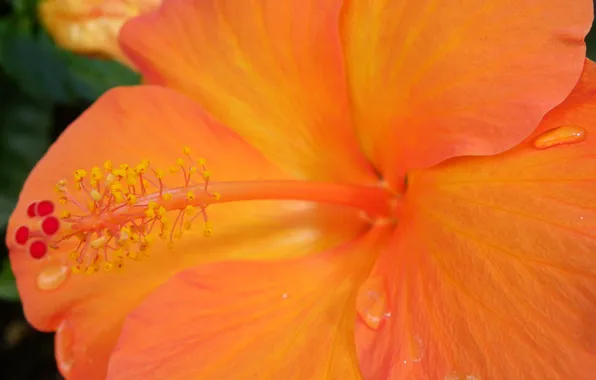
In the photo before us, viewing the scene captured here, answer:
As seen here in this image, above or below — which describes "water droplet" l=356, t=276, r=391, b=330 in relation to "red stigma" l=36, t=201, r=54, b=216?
below

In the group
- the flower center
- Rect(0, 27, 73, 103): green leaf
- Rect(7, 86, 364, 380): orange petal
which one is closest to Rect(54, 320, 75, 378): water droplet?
Rect(7, 86, 364, 380): orange petal

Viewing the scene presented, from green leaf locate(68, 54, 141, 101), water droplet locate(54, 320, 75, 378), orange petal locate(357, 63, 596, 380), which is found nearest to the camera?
orange petal locate(357, 63, 596, 380)

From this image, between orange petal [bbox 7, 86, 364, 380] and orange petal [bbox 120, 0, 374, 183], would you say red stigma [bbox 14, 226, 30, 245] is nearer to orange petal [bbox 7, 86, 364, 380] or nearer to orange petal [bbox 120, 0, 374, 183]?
orange petal [bbox 7, 86, 364, 380]

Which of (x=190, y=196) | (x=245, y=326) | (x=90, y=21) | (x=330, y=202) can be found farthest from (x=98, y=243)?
(x=90, y=21)

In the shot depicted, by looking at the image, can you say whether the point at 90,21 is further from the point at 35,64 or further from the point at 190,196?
the point at 190,196

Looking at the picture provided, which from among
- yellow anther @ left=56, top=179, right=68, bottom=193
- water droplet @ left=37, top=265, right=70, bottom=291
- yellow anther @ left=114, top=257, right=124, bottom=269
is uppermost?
yellow anther @ left=56, top=179, right=68, bottom=193

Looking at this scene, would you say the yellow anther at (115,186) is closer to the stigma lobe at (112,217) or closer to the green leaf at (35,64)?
the stigma lobe at (112,217)

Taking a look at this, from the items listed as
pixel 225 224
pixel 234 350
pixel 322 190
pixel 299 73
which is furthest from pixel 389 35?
pixel 234 350
